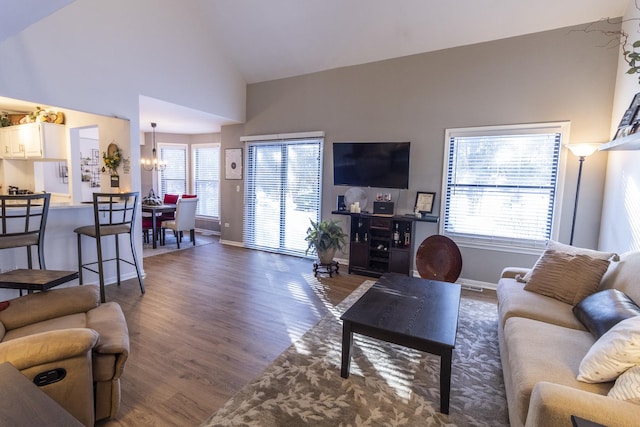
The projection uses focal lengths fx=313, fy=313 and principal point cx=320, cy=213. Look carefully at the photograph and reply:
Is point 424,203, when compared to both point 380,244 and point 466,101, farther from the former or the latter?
point 466,101

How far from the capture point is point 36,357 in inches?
55.1

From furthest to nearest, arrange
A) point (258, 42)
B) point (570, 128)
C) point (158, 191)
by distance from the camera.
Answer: point (158, 191)
point (258, 42)
point (570, 128)

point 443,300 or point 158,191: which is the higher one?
point 158,191

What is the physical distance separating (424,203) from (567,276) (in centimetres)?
207

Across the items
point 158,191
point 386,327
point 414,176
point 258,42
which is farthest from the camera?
point 158,191

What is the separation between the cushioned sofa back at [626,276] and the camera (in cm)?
194

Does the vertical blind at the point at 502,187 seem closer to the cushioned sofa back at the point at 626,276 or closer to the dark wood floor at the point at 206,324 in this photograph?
the dark wood floor at the point at 206,324

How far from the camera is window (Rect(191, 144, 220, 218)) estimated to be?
752 centimetres

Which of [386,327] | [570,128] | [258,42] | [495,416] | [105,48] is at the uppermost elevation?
[258,42]

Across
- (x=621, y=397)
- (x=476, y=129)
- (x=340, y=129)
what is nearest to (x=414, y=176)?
(x=476, y=129)

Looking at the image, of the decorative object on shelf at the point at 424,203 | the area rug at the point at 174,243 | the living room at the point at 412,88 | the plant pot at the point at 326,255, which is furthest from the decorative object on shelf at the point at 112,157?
the decorative object on shelf at the point at 424,203

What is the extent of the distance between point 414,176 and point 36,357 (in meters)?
4.19

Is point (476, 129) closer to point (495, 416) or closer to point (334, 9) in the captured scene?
point (334, 9)

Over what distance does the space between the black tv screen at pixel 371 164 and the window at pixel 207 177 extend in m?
3.76
